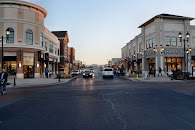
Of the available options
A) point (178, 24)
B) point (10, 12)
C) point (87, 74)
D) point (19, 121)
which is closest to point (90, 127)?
point (19, 121)

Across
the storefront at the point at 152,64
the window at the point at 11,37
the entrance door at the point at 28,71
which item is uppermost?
the window at the point at 11,37

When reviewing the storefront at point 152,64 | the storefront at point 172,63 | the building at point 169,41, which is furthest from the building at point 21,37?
the storefront at point 172,63

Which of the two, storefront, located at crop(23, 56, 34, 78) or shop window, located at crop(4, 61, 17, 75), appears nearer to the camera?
shop window, located at crop(4, 61, 17, 75)

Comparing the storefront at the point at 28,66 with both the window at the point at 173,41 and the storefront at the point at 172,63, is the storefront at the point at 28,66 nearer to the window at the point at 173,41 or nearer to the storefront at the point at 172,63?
the storefront at the point at 172,63

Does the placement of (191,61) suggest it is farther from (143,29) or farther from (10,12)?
(10,12)

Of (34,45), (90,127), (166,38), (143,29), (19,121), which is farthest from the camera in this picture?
(143,29)

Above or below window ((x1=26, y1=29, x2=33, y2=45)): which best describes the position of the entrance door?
below

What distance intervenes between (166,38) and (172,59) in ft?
17.4

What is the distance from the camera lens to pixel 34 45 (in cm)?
2580

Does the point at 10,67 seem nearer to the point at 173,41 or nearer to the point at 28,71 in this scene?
the point at 28,71

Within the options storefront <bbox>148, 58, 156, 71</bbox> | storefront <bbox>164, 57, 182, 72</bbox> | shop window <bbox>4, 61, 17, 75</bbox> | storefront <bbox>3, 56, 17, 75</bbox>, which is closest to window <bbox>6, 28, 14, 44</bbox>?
storefront <bbox>3, 56, 17, 75</bbox>

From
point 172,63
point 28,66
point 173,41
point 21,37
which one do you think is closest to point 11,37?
point 21,37

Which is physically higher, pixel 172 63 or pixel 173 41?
pixel 173 41

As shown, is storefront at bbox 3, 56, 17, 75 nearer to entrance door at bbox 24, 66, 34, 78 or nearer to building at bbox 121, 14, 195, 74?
entrance door at bbox 24, 66, 34, 78
